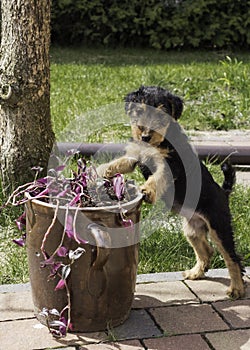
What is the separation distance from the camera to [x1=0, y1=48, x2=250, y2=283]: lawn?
4.17 m

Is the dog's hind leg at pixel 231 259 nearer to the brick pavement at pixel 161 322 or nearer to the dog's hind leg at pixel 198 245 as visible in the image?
the brick pavement at pixel 161 322

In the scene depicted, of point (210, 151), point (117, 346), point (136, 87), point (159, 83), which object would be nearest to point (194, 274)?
point (117, 346)

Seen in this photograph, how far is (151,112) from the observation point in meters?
3.74

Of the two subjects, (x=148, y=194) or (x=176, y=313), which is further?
(x=148, y=194)

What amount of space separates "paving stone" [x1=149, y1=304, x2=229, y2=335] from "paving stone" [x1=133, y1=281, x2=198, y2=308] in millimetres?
72

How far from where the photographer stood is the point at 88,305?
10.3 ft

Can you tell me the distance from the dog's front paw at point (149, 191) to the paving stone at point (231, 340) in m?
0.79

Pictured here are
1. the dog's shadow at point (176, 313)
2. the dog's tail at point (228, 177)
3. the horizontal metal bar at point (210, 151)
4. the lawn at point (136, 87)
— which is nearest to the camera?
the dog's shadow at point (176, 313)

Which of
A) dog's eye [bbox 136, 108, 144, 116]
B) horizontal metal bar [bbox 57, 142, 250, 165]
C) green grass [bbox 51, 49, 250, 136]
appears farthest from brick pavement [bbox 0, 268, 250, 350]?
horizontal metal bar [bbox 57, 142, 250, 165]

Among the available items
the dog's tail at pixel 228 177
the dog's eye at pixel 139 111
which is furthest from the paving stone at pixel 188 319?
the dog's eye at pixel 139 111

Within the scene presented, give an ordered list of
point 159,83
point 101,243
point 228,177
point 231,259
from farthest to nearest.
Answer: point 159,83
point 228,177
point 231,259
point 101,243

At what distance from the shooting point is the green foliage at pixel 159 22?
43.8 feet

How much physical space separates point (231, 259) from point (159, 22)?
10.4 meters

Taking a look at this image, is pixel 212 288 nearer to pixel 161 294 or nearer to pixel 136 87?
pixel 161 294
